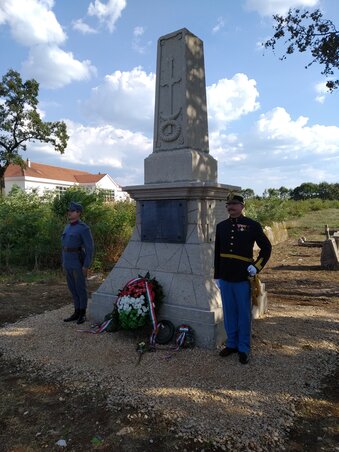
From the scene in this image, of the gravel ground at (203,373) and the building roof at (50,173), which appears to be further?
the building roof at (50,173)

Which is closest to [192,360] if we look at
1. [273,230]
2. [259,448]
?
[259,448]

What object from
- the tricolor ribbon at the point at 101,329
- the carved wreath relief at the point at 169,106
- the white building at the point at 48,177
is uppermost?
the white building at the point at 48,177

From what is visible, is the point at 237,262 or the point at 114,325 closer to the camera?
the point at 237,262

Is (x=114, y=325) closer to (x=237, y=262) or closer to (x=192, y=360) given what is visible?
(x=192, y=360)

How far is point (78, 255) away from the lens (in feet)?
16.7

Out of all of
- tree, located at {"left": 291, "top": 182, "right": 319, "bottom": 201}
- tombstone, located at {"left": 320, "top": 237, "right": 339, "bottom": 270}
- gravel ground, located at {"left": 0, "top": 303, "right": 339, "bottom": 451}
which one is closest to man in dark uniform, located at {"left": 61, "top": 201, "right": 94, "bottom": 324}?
gravel ground, located at {"left": 0, "top": 303, "right": 339, "bottom": 451}

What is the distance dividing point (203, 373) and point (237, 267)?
111 centimetres

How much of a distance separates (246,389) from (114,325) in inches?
74.4

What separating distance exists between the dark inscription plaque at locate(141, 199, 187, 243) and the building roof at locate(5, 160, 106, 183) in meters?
41.0

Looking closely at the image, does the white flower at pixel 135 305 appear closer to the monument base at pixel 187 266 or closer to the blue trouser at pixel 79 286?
the monument base at pixel 187 266

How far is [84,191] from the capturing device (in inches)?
446

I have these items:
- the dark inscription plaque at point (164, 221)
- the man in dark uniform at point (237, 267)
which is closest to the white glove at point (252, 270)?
the man in dark uniform at point (237, 267)

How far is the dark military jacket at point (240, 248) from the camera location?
3861 millimetres

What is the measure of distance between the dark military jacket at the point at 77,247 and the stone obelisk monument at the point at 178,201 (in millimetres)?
452
